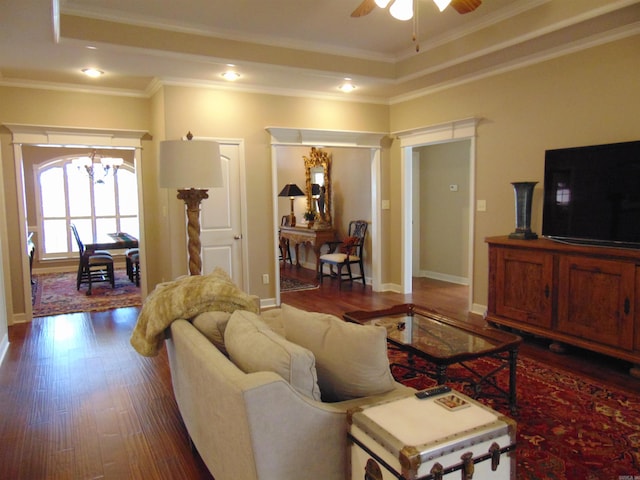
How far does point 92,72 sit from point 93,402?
3246 millimetres

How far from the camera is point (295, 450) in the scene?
1.60 meters

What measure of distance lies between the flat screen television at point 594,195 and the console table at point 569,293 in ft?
0.58

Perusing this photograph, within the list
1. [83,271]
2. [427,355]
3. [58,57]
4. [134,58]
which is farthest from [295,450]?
[83,271]

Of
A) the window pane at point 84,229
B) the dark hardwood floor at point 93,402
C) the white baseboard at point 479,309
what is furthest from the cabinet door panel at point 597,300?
the window pane at point 84,229

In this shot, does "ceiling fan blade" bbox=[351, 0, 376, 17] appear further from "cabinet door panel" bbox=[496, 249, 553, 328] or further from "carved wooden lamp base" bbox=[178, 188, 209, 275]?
"cabinet door panel" bbox=[496, 249, 553, 328]

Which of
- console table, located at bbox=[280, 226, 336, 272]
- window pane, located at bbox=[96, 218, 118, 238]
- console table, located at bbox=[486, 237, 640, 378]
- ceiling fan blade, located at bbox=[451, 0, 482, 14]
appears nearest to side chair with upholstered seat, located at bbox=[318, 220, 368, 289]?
console table, located at bbox=[280, 226, 336, 272]

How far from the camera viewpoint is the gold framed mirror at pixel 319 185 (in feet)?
25.1

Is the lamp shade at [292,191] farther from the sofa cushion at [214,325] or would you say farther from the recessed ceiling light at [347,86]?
the sofa cushion at [214,325]

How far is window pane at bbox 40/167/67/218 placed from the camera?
8.73 m

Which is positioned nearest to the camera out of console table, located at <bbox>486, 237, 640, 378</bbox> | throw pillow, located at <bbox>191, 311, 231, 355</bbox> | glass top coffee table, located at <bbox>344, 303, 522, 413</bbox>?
throw pillow, located at <bbox>191, 311, 231, 355</bbox>

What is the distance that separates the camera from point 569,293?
3658 millimetres

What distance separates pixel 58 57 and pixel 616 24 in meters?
4.66

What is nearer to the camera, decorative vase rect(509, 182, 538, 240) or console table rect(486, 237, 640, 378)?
console table rect(486, 237, 640, 378)

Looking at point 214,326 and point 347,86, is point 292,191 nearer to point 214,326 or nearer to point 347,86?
point 347,86
